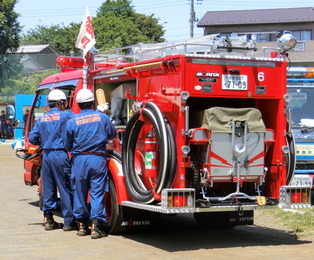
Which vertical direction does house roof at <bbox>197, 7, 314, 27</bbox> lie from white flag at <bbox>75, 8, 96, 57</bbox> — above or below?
above

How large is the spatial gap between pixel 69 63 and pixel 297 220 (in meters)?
4.79

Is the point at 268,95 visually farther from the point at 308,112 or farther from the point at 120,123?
the point at 308,112

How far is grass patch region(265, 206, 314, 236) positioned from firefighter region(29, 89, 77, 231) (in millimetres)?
3250

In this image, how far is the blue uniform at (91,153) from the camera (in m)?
8.84

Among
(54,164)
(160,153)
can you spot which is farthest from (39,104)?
(160,153)

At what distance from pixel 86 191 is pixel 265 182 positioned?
242cm

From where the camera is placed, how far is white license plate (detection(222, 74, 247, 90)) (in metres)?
8.33

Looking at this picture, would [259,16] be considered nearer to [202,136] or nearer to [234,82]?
[234,82]

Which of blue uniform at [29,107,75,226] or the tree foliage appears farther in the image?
the tree foliage

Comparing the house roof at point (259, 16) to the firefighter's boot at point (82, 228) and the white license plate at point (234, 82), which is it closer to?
the white license plate at point (234, 82)

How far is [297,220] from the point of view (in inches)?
406

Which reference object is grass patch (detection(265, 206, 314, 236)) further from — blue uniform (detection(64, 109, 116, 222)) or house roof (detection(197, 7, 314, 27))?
house roof (detection(197, 7, 314, 27))

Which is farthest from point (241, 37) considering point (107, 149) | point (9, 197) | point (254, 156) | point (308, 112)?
point (9, 197)

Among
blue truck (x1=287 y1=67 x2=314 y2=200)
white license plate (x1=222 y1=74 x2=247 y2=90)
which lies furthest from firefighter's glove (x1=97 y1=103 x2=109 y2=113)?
blue truck (x1=287 y1=67 x2=314 y2=200)
